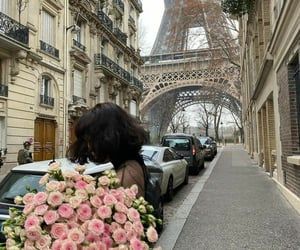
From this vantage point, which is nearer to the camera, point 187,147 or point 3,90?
point 187,147

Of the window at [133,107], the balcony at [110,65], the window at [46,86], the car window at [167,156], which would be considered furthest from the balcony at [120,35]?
the car window at [167,156]

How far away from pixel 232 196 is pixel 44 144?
41.6 feet

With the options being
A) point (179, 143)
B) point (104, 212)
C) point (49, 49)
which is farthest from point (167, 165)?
point (49, 49)

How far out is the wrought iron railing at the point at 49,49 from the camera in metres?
19.9

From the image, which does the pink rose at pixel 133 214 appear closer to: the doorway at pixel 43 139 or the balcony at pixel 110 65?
the doorway at pixel 43 139

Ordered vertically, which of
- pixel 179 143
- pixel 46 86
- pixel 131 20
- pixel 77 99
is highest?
pixel 131 20

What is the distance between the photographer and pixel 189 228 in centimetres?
671

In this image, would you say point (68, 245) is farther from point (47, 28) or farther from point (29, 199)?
point (47, 28)

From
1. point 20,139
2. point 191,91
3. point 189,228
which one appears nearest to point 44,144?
point 20,139

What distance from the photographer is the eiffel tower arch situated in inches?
1005

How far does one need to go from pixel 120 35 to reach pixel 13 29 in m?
17.0

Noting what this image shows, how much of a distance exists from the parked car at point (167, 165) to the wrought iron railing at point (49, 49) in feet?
38.2

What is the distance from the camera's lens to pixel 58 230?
1.65 m

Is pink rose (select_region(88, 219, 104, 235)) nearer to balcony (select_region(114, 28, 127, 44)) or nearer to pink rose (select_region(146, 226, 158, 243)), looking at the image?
pink rose (select_region(146, 226, 158, 243))
